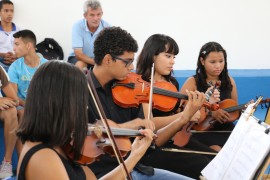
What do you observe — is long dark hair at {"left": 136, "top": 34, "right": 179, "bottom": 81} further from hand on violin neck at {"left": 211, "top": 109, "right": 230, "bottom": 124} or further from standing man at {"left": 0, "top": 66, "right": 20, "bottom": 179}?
standing man at {"left": 0, "top": 66, "right": 20, "bottom": 179}

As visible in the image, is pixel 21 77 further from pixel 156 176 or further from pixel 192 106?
pixel 156 176

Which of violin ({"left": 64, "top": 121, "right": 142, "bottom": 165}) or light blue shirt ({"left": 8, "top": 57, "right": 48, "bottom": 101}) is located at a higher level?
violin ({"left": 64, "top": 121, "right": 142, "bottom": 165})

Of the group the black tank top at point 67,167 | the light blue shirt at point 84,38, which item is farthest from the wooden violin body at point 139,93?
the light blue shirt at point 84,38

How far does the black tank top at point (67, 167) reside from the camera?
44.5 inches

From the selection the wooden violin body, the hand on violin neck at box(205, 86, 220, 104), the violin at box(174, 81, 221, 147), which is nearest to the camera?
the wooden violin body

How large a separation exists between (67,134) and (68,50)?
Answer: 324 cm

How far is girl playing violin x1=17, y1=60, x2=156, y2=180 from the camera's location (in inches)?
44.6

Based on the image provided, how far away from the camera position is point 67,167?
122cm

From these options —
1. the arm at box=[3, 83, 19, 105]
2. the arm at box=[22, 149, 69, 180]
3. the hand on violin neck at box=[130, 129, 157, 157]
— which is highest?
the arm at box=[22, 149, 69, 180]

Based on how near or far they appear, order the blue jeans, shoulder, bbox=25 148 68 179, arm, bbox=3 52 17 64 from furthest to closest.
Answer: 1. arm, bbox=3 52 17 64
2. the blue jeans
3. shoulder, bbox=25 148 68 179

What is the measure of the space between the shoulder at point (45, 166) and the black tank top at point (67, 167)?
10 mm

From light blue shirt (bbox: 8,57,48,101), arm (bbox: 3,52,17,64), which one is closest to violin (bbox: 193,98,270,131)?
light blue shirt (bbox: 8,57,48,101)

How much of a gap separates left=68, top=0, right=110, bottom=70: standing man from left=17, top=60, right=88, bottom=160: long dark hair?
2540 mm

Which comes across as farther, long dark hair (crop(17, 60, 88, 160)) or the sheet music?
the sheet music
